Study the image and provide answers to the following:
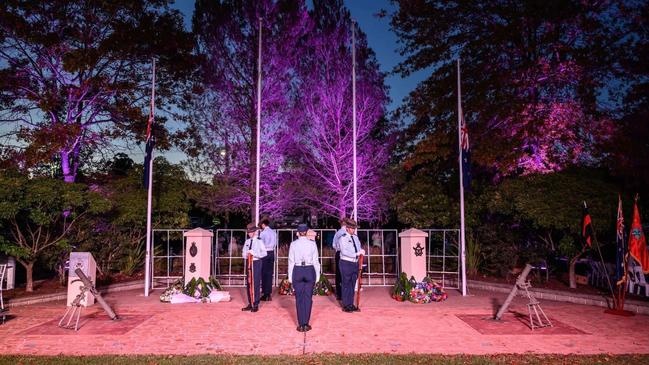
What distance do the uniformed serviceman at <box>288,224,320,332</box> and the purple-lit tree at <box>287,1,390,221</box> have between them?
10.8 metres

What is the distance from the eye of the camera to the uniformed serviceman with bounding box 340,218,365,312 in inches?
398

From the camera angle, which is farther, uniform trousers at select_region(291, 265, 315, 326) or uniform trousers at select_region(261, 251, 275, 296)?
uniform trousers at select_region(261, 251, 275, 296)

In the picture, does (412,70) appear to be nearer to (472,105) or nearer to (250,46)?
(472,105)

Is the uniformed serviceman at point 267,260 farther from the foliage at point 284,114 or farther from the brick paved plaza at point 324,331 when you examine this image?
the foliage at point 284,114

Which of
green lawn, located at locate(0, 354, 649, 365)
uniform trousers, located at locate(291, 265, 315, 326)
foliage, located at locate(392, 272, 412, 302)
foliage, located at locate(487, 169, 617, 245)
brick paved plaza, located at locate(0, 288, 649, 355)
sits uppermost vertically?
foliage, located at locate(487, 169, 617, 245)

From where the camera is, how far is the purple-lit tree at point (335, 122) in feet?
64.4

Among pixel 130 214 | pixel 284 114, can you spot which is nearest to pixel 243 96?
pixel 284 114

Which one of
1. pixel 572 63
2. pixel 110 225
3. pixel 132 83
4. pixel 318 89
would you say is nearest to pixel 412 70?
pixel 318 89

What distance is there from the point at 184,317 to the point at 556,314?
7.53m

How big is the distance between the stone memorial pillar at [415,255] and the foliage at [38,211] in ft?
26.5

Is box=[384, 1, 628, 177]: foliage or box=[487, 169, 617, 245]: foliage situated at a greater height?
box=[384, 1, 628, 177]: foliage

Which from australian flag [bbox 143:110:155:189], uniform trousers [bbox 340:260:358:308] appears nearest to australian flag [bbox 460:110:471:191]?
uniform trousers [bbox 340:260:358:308]

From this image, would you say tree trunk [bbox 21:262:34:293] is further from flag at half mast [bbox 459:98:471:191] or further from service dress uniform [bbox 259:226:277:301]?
flag at half mast [bbox 459:98:471:191]

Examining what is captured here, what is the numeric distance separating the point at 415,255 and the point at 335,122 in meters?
8.76
